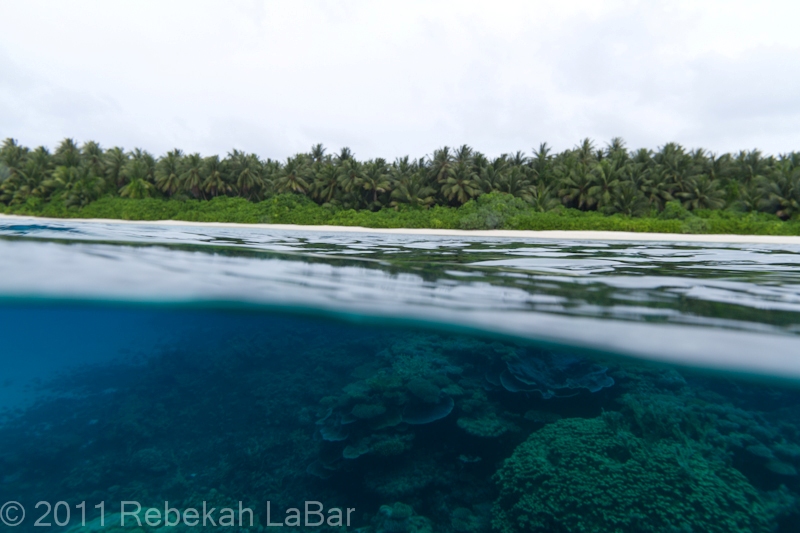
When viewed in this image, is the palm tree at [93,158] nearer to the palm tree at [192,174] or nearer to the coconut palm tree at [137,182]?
the coconut palm tree at [137,182]

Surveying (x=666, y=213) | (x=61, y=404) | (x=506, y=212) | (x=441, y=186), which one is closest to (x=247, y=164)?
(x=441, y=186)

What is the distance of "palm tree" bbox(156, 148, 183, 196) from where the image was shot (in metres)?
51.3

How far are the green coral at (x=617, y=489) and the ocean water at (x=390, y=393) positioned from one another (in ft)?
0.09

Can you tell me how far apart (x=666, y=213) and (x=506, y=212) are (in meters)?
14.0

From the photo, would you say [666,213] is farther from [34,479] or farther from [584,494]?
[34,479]

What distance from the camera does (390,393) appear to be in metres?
7.11

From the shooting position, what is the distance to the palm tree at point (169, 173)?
51.3m

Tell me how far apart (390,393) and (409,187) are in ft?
137

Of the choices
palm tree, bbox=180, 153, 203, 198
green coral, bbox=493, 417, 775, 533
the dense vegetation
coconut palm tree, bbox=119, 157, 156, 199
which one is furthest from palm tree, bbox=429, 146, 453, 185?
green coral, bbox=493, 417, 775, 533

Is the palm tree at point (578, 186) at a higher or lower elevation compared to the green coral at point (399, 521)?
higher

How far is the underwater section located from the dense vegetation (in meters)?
27.3

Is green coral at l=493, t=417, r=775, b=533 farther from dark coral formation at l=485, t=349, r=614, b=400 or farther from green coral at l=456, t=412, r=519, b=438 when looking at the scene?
dark coral formation at l=485, t=349, r=614, b=400

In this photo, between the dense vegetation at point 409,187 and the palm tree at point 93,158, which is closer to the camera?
the dense vegetation at point 409,187
